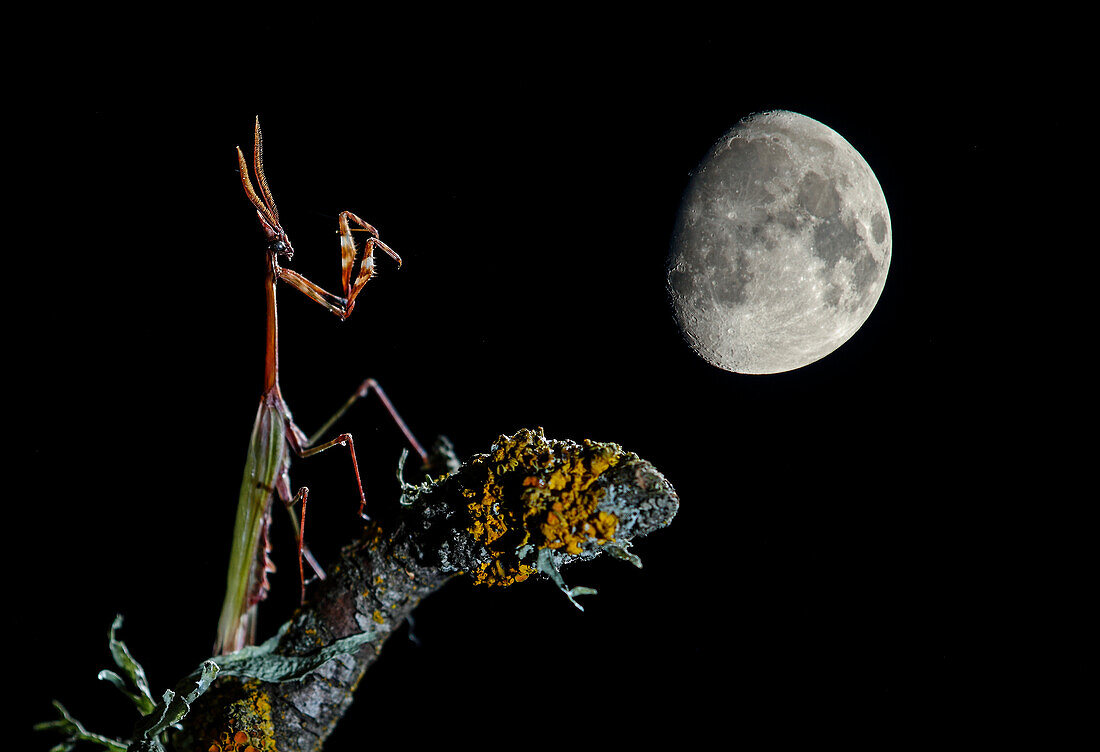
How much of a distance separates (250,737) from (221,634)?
481 mm

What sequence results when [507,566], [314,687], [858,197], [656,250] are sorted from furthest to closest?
[656,250] < [858,197] < [314,687] < [507,566]

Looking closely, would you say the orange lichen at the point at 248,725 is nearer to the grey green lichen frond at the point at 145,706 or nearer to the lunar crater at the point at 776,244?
the grey green lichen frond at the point at 145,706

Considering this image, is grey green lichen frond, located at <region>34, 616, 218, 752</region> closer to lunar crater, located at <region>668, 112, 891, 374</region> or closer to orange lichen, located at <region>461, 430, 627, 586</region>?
orange lichen, located at <region>461, 430, 627, 586</region>

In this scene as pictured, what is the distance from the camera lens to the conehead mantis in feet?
6.04

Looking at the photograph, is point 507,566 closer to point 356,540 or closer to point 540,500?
point 540,500

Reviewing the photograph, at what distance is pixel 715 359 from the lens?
7.57 feet

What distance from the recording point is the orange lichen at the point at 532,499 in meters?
1.28

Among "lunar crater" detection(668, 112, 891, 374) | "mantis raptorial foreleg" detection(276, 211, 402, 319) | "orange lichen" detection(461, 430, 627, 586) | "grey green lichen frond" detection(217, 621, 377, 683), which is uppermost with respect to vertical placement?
"lunar crater" detection(668, 112, 891, 374)

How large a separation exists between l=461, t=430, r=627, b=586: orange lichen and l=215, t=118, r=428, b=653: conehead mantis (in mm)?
615

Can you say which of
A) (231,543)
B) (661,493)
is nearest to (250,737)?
(231,543)

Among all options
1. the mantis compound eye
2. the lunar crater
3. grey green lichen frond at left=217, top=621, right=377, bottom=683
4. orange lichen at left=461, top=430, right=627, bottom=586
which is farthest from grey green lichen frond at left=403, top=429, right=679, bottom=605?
the lunar crater

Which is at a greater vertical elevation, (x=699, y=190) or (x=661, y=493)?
(x=699, y=190)

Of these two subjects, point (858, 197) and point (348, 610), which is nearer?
point (348, 610)

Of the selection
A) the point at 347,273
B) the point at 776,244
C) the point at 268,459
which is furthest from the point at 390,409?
the point at 776,244
